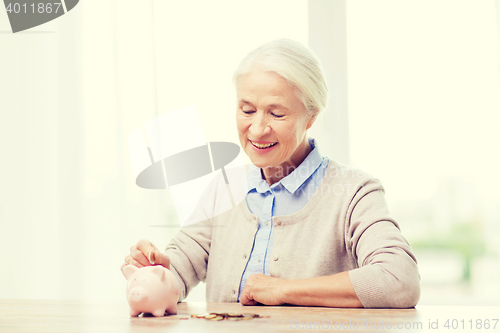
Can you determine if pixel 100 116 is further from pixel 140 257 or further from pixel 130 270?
pixel 130 270

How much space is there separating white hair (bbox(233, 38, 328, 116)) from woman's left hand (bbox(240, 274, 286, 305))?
505mm

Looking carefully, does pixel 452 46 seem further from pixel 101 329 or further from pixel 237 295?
pixel 101 329

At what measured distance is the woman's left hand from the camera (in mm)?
1052

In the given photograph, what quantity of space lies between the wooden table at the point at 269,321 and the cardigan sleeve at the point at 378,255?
85mm

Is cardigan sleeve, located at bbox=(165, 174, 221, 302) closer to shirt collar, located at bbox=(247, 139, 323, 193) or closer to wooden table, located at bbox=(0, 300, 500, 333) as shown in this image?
shirt collar, located at bbox=(247, 139, 323, 193)

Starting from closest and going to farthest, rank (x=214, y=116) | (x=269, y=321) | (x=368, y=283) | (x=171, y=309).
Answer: (x=269, y=321)
(x=171, y=309)
(x=368, y=283)
(x=214, y=116)

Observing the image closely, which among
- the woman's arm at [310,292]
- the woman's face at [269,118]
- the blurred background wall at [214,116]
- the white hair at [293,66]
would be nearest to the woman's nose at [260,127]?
the woman's face at [269,118]

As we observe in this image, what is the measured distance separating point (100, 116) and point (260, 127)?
3.71 ft

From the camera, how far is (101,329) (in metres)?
0.72

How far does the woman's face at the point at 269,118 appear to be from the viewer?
4.14 ft

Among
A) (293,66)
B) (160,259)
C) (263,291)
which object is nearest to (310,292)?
(263,291)

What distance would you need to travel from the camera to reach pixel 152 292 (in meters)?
0.83

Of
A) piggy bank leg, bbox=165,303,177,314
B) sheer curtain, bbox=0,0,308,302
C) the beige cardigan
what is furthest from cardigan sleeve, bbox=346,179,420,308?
sheer curtain, bbox=0,0,308,302

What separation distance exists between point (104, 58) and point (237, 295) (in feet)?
4.58
